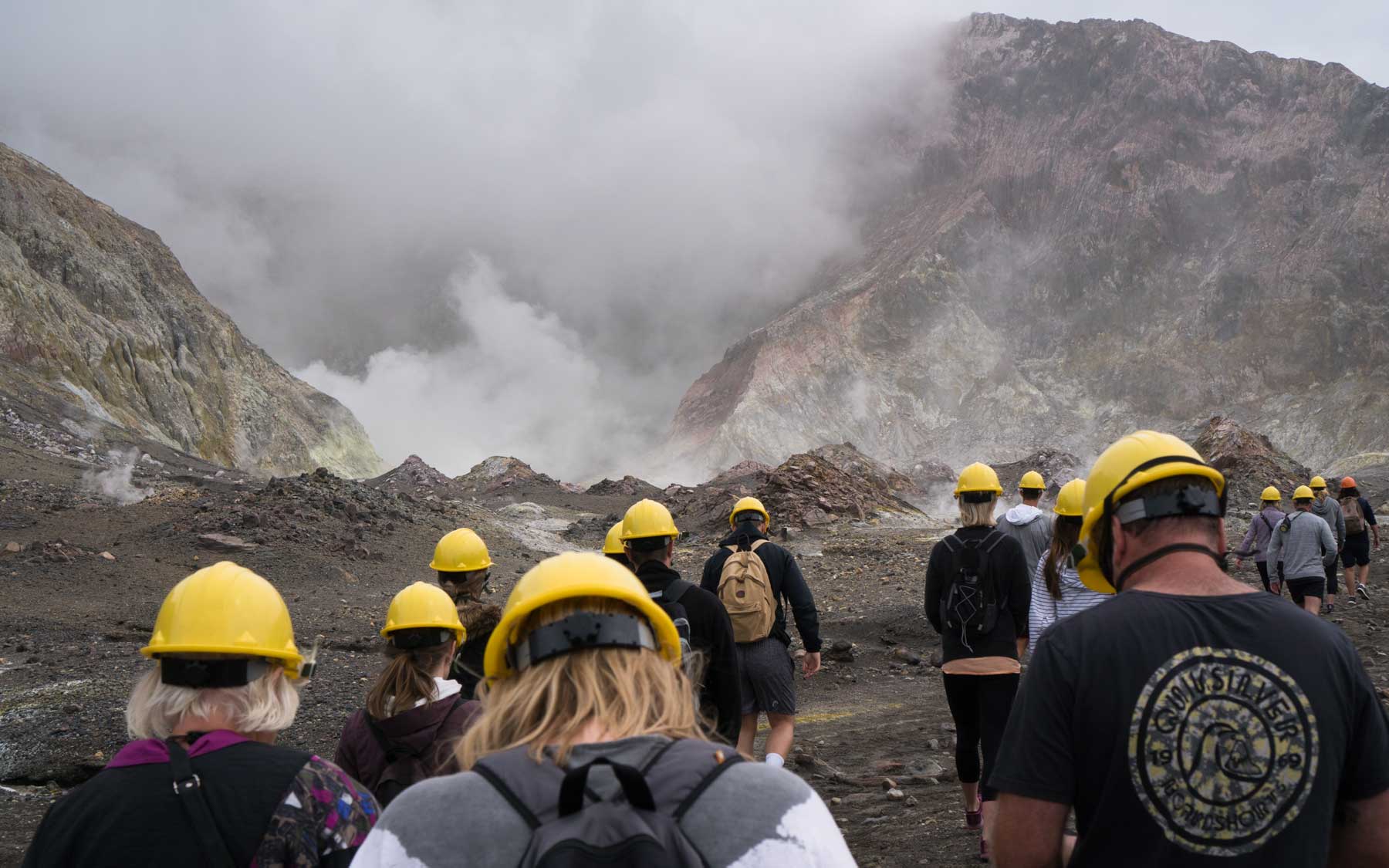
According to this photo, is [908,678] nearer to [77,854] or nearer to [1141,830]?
[1141,830]

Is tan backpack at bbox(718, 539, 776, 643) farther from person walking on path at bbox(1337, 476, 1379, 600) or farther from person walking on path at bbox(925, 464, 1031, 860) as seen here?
person walking on path at bbox(1337, 476, 1379, 600)

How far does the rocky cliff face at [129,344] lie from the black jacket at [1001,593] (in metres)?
40.8

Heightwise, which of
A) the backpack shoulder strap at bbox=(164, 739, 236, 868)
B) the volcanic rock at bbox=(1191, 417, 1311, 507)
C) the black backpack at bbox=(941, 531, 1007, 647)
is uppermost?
the volcanic rock at bbox=(1191, 417, 1311, 507)

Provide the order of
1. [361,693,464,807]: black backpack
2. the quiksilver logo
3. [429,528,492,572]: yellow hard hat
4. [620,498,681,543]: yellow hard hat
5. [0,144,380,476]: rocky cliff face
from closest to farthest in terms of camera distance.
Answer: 1. the quiksilver logo
2. [361,693,464,807]: black backpack
3. [620,498,681,543]: yellow hard hat
4. [429,528,492,572]: yellow hard hat
5. [0,144,380,476]: rocky cliff face

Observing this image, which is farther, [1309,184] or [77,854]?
[1309,184]

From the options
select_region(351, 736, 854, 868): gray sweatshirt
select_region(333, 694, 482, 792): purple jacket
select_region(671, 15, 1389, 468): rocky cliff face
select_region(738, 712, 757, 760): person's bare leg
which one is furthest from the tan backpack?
select_region(671, 15, 1389, 468): rocky cliff face

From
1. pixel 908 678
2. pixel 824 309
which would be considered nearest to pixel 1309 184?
pixel 824 309

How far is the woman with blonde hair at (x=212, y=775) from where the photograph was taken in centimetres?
168

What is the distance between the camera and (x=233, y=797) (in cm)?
171

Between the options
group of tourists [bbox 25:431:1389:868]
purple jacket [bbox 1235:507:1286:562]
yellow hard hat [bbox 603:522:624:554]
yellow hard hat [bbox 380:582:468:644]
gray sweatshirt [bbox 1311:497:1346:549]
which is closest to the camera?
group of tourists [bbox 25:431:1389:868]

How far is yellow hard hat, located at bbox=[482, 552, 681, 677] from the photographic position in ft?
4.97

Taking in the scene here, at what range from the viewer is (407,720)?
2879 millimetres

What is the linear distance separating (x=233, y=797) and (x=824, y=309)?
83466mm

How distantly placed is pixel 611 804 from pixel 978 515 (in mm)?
3792
